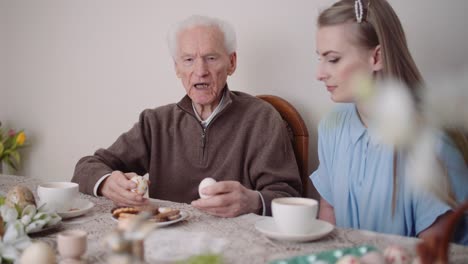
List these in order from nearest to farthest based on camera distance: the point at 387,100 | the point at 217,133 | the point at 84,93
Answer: the point at 387,100, the point at 217,133, the point at 84,93

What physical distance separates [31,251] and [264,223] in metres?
0.49

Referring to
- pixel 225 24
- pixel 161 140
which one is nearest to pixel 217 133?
pixel 161 140

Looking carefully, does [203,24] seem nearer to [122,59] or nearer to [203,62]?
[203,62]

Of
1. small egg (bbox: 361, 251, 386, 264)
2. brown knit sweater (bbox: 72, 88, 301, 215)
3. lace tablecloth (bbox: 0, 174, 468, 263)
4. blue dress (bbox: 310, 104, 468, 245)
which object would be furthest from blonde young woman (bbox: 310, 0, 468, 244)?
small egg (bbox: 361, 251, 386, 264)

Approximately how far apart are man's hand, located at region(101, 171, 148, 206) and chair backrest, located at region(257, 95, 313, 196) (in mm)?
738

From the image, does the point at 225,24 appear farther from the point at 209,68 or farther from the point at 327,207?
the point at 327,207

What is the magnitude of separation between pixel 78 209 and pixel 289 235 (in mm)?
584

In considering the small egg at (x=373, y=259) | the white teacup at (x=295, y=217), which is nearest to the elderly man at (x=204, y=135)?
the white teacup at (x=295, y=217)

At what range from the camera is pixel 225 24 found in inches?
74.7

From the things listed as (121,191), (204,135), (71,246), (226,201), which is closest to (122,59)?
(204,135)

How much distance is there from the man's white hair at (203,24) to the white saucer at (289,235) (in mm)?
1025

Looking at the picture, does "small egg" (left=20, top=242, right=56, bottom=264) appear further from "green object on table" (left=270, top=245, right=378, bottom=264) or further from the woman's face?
the woman's face

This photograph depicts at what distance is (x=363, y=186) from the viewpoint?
1.33 meters

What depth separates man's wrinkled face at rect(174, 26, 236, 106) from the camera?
183cm
